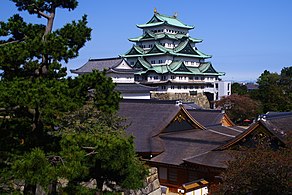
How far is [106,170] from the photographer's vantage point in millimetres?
7590

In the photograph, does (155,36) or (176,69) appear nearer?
(176,69)

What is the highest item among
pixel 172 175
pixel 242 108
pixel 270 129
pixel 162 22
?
pixel 162 22

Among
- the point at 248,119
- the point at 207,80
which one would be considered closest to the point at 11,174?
the point at 248,119

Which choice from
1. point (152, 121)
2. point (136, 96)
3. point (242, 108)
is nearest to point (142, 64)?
point (136, 96)

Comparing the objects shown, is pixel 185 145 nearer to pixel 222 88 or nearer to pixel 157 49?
pixel 157 49

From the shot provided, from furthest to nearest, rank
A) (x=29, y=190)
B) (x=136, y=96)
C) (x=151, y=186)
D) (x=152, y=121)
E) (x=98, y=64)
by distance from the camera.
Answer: (x=98, y=64)
(x=136, y=96)
(x=152, y=121)
(x=151, y=186)
(x=29, y=190)

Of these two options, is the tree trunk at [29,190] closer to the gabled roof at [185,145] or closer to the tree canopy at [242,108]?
the gabled roof at [185,145]

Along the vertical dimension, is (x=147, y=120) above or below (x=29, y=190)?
above

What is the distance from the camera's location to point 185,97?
146 ft

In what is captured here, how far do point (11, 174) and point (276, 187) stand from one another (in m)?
6.24

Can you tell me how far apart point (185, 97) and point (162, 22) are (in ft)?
35.8

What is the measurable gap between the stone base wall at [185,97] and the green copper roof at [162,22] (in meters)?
10.3

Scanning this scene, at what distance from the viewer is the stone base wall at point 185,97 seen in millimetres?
42438

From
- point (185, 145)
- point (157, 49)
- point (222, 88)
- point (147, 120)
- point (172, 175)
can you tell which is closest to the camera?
point (172, 175)
